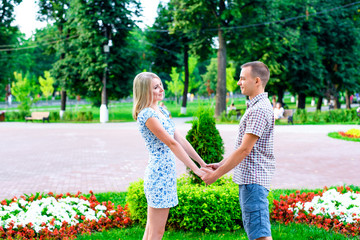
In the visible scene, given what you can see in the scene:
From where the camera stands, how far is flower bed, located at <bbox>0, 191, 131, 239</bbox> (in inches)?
172

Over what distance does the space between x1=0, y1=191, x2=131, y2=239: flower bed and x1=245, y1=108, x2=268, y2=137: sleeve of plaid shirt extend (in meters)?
2.66

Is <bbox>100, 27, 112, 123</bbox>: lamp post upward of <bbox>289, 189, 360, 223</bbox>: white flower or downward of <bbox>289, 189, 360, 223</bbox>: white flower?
upward

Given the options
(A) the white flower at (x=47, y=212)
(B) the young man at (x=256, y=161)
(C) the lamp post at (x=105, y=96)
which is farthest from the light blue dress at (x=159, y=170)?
(C) the lamp post at (x=105, y=96)

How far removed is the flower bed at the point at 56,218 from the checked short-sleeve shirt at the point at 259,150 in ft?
7.94

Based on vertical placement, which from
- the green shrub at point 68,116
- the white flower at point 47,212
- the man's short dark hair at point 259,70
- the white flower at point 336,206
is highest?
the man's short dark hair at point 259,70

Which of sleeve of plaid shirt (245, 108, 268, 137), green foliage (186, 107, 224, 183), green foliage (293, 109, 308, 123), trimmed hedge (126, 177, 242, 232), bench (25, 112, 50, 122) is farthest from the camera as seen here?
bench (25, 112, 50, 122)

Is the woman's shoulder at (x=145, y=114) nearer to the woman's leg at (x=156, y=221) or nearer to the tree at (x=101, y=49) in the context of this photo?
the woman's leg at (x=156, y=221)

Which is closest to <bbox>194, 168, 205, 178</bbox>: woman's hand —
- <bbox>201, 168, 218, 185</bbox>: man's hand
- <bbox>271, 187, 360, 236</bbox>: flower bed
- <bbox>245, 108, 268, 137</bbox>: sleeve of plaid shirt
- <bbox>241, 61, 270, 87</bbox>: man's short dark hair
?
<bbox>201, 168, 218, 185</bbox>: man's hand

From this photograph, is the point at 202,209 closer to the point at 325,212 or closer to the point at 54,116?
the point at 325,212

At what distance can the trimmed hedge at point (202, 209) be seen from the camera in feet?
14.7

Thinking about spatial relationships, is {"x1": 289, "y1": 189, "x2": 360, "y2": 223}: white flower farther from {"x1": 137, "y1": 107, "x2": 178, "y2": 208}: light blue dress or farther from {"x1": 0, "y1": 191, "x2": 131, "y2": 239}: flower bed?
{"x1": 137, "y1": 107, "x2": 178, "y2": 208}: light blue dress

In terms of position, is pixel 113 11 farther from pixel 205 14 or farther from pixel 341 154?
pixel 341 154

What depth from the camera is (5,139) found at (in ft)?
53.8

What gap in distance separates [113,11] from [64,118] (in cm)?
907
